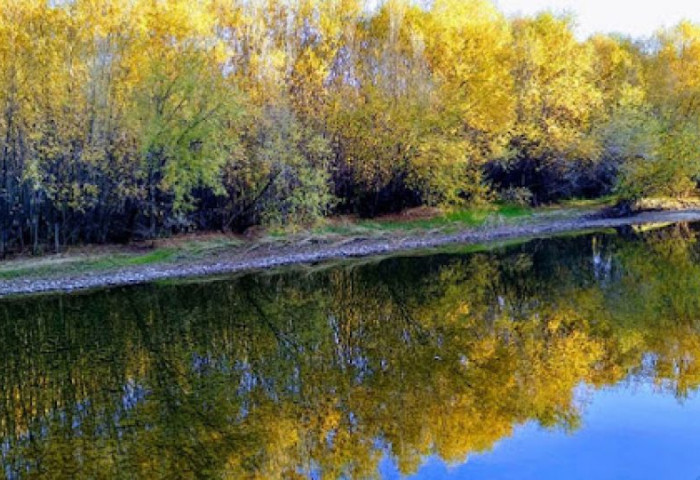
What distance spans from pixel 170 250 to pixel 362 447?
24.3m

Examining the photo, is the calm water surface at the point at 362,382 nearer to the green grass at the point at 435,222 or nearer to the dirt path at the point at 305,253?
the dirt path at the point at 305,253

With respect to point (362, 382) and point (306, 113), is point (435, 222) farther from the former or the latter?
point (362, 382)

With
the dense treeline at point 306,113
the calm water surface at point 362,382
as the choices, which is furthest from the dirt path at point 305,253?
the calm water surface at point 362,382

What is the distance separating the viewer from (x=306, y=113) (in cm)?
4094

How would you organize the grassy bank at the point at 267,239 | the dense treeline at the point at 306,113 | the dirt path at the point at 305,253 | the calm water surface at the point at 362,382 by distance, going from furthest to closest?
the dense treeline at the point at 306,113, the grassy bank at the point at 267,239, the dirt path at the point at 305,253, the calm water surface at the point at 362,382

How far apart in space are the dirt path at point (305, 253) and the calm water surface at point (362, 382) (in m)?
3.38

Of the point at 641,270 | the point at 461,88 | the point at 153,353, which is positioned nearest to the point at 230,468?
Answer: the point at 153,353

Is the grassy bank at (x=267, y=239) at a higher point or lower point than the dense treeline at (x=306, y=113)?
lower

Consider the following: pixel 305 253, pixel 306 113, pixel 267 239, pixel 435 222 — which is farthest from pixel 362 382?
pixel 435 222

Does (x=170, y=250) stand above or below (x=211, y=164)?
below

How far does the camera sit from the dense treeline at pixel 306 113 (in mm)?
31094

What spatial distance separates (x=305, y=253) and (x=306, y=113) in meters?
10.4

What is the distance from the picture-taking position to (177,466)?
33.0 ft

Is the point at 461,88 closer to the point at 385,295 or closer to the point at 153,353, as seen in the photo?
the point at 385,295
